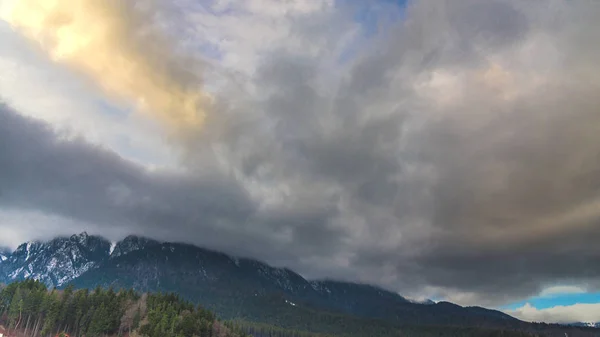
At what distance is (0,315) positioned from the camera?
178m

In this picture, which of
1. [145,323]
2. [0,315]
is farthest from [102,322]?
[0,315]

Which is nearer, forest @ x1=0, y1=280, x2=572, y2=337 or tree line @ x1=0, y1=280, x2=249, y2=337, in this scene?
forest @ x1=0, y1=280, x2=572, y2=337

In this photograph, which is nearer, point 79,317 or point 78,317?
point 78,317

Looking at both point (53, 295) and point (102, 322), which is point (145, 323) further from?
point (53, 295)

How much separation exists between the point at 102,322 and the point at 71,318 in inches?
732

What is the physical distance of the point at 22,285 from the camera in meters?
194

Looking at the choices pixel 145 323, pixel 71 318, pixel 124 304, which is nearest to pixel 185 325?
pixel 145 323

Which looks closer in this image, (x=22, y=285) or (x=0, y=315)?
(x=0, y=315)

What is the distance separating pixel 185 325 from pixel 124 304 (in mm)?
36682

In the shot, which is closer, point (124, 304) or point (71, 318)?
point (71, 318)

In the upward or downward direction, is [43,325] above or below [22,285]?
below

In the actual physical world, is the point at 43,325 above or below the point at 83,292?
below

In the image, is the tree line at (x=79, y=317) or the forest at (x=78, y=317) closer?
the forest at (x=78, y=317)

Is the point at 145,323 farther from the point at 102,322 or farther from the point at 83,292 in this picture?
the point at 83,292
